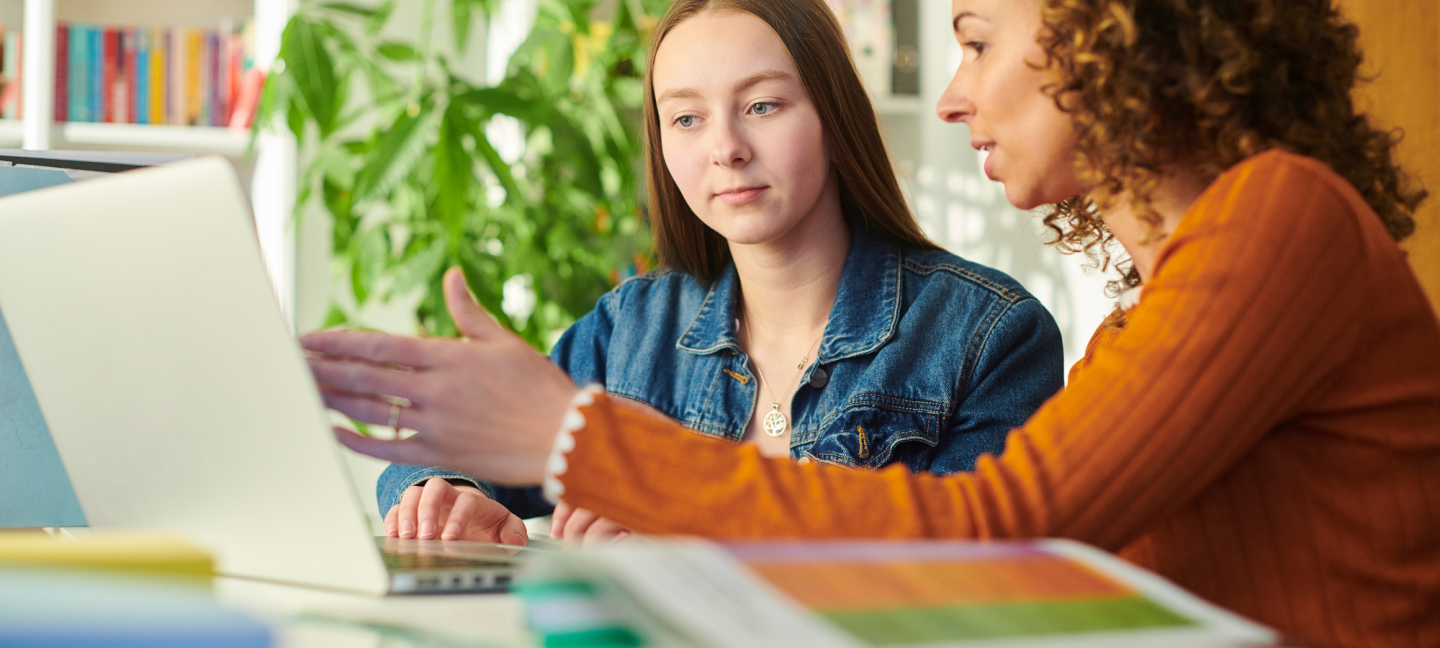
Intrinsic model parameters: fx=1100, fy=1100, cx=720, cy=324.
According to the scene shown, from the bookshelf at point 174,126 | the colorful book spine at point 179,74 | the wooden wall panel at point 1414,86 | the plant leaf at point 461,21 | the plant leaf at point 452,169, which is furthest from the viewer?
the colorful book spine at point 179,74

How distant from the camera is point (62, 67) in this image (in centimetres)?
241

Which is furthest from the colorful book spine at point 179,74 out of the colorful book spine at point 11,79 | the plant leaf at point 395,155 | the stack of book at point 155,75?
the plant leaf at point 395,155

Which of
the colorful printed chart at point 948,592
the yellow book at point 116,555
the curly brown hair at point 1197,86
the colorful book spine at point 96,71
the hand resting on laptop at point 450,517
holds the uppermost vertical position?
the curly brown hair at point 1197,86

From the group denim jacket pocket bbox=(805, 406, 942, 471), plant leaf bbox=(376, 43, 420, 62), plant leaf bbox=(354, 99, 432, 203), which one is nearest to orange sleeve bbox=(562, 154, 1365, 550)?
denim jacket pocket bbox=(805, 406, 942, 471)

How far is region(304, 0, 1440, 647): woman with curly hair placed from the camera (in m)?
0.58

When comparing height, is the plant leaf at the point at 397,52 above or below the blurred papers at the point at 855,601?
above

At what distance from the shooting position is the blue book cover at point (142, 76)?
251 centimetres

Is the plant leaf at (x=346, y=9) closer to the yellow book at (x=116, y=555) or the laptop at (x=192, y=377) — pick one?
the laptop at (x=192, y=377)

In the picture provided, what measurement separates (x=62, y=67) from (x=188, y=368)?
2.22 metres

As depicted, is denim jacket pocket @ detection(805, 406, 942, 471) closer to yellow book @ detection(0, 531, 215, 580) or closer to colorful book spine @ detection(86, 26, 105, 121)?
yellow book @ detection(0, 531, 215, 580)

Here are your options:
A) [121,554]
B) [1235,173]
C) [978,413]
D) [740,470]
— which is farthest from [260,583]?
[978,413]

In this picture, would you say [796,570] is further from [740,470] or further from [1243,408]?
[1243,408]

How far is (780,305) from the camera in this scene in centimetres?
130

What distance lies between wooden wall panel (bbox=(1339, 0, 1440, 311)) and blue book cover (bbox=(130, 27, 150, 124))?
2415 millimetres
